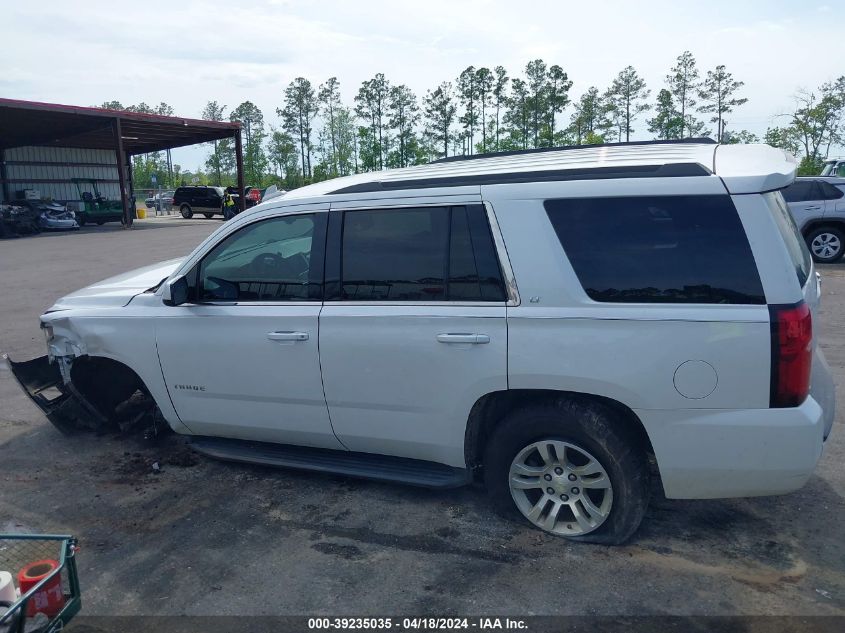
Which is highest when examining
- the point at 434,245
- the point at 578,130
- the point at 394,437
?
the point at 578,130

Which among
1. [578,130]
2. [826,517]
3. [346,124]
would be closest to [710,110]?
[578,130]

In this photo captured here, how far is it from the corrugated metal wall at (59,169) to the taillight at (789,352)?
142 ft

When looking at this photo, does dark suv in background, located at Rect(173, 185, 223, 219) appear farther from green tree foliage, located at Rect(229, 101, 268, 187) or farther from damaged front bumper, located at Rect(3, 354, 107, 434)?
damaged front bumper, located at Rect(3, 354, 107, 434)

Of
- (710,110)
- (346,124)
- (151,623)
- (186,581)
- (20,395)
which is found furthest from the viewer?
(346,124)

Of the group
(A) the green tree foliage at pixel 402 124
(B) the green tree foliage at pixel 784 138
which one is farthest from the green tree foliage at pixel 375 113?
(B) the green tree foliage at pixel 784 138

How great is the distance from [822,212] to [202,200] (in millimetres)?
35173

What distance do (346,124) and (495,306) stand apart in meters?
60.8

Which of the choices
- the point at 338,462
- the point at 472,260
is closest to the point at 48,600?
the point at 338,462

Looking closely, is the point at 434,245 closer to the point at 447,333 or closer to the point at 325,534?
the point at 447,333

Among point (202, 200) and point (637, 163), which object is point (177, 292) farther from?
point (202, 200)

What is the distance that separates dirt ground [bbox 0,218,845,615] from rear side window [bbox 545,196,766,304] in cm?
137

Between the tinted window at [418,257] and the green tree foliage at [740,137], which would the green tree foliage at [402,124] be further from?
the tinted window at [418,257]

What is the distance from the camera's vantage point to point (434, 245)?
3.79 m

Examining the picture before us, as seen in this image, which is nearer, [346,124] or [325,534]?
[325,534]
